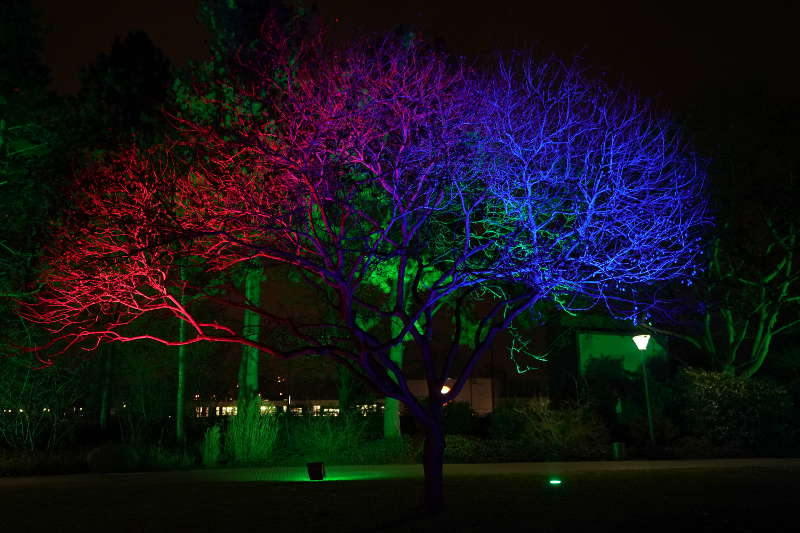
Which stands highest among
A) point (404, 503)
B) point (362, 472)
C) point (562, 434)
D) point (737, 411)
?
point (737, 411)

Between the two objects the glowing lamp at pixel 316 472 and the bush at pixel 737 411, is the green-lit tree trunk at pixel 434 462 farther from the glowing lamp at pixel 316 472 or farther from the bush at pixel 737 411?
the bush at pixel 737 411

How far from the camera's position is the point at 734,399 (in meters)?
22.7

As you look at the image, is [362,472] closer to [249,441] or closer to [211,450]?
[249,441]

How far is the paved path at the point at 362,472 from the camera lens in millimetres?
14945

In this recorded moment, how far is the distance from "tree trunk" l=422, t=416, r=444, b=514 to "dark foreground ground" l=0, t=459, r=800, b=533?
0.68 ft

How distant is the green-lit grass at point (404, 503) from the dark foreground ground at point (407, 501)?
0.06 ft

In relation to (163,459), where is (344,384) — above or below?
above

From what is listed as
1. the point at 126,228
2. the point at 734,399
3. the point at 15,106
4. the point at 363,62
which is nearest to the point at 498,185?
the point at 363,62

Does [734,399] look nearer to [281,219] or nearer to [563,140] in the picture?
[563,140]

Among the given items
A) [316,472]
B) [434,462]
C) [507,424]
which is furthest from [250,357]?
[434,462]

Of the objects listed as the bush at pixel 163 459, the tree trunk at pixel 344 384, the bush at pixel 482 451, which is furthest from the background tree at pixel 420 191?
the tree trunk at pixel 344 384

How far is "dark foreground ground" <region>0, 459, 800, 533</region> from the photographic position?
958 cm

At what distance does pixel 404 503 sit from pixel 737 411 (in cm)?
1523

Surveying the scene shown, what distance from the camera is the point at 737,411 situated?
891 inches
